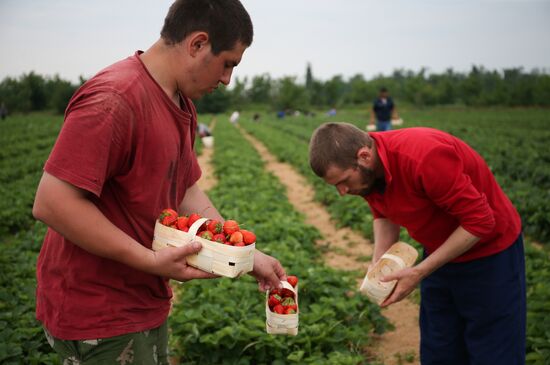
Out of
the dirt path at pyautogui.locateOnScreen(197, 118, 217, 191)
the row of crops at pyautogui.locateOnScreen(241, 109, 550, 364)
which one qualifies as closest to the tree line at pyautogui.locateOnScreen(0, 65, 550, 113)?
the dirt path at pyautogui.locateOnScreen(197, 118, 217, 191)

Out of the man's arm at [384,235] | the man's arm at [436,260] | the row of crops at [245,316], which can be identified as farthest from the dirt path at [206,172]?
the man's arm at [436,260]

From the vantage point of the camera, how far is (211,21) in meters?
1.54

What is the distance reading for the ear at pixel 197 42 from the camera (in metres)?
1.55

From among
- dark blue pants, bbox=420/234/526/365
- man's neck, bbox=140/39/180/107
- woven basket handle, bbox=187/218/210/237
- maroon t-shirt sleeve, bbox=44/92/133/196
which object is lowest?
dark blue pants, bbox=420/234/526/365

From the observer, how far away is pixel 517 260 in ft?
8.23

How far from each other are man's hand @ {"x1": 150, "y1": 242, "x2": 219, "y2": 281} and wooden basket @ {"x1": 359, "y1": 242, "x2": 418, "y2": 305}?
1.33 metres

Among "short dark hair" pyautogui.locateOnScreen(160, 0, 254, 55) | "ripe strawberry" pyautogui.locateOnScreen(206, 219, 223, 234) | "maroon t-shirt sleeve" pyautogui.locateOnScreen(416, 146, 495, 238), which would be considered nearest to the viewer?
"short dark hair" pyautogui.locateOnScreen(160, 0, 254, 55)

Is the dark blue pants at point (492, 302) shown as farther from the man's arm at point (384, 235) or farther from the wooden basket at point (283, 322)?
the wooden basket at point (283, 322)

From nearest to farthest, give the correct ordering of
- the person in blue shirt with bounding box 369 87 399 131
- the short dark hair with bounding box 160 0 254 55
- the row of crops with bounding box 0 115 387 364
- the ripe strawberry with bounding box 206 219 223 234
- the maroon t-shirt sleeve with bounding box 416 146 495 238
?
the short dark hair with bounding box 160 0 254 55, the ripe strawberry with bounding box 206 219 223 234, the maroon t-shirt sleeve with bounding box 416 146 495 238, the row of crops with bounding box 0 115 387 364, the person in blue shirt with bounding box 369 87 399 131

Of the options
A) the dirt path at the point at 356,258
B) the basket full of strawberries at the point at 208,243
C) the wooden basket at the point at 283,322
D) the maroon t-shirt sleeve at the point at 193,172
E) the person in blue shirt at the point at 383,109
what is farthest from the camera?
the person in blue shirt at the point at 383,109

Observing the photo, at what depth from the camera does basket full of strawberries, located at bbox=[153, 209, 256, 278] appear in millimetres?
1643

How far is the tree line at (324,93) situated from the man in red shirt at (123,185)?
38565mm

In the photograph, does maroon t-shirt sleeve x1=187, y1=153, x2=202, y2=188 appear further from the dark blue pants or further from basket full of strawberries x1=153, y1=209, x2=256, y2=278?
the dark blue pants

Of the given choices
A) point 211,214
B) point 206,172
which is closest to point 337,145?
point 211,214
